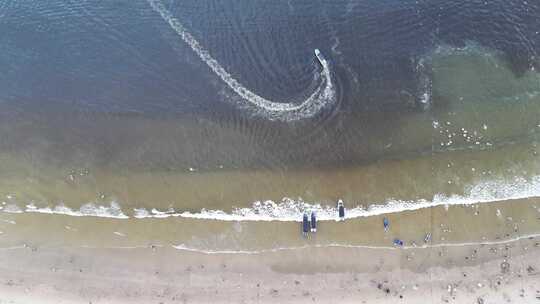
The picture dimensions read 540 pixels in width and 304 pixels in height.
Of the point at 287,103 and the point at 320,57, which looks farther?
the point at 320,57

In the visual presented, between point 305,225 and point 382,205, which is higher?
point 382,205

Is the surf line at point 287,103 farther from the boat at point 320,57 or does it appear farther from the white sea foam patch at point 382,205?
the white sea foam patch at point 382,205

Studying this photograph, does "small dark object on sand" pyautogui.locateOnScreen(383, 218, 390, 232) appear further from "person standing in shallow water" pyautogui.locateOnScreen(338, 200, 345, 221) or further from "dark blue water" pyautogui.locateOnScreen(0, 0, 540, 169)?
"dark blue water" pyautogui.locateOnScreen(0, 0, 540, 169)


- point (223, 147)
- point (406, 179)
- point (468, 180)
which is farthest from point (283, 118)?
point (468, 180)

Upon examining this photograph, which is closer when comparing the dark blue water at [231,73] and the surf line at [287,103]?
the dark blue water at [231,73]

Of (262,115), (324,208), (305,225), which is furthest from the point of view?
(262,115)

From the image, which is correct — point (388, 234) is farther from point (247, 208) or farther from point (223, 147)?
point (223, 147)

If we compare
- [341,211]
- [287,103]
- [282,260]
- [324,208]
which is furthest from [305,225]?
[287,103]

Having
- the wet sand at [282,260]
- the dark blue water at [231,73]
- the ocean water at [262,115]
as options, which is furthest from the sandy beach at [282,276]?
the dark blue water at [231,73]

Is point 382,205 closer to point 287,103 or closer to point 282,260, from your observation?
point 282,260
